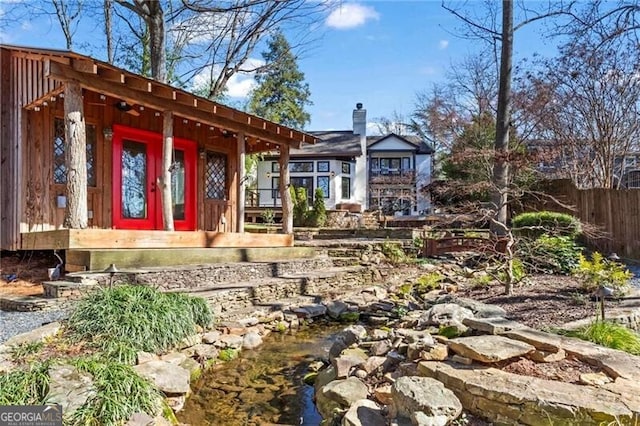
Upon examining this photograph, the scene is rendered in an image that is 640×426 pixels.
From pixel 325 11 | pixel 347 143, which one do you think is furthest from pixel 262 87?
pixel 325 11

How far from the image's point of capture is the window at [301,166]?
25.4m

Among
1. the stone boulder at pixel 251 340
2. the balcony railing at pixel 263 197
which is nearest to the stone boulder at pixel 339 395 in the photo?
the stone boulder at pixel 251 340

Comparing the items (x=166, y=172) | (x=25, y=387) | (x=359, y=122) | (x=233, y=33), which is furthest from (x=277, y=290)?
(x=359, y=122)

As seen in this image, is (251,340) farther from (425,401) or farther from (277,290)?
(425,401)

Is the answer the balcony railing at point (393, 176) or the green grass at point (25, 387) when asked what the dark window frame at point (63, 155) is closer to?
the green grass at point (25, 387)

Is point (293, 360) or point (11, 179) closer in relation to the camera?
point (293, 360)

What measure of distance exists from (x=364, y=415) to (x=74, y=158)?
512 cm

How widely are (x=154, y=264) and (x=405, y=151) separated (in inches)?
887

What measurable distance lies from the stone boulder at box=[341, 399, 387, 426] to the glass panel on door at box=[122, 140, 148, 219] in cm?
633

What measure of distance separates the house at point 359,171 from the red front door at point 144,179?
1359cm

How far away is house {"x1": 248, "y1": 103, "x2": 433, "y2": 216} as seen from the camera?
2512 centimetres

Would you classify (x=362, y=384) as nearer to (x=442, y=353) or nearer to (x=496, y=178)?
(x=442, y=353)

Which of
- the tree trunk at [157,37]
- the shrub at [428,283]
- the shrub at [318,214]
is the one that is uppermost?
the tree trunk at [157,37]

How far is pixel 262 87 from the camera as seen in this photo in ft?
90.7
